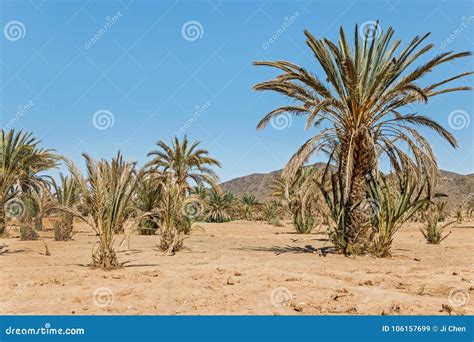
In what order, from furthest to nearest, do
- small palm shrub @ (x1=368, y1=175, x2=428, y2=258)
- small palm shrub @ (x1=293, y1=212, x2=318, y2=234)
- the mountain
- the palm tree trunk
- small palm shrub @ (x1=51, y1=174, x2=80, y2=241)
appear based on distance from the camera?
the mountain, small palm shrub @ (x1=293, y1=212, x2=318, y2=234), small palm shrub @ (x1=51, y1=174, x2=80, y2=241), the palm tree trunk, small palm shrub @ (x1=368, y1=175, x2=428, y2=258)

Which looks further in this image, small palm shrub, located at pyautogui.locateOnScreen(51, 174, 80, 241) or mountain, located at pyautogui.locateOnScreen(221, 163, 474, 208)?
mountain, located at pyautogui.locateOnScreen(221, 163, 474, 208)

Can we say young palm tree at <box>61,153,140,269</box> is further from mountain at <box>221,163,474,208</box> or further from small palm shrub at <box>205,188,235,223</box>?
mountain at <box>221,163,474,208</box>

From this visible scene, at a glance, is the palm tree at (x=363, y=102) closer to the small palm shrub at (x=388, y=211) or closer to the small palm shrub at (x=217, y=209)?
the small palm shrub at (x=388, y=211)

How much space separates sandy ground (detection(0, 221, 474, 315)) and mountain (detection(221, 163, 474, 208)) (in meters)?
44.3

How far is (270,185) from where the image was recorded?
8588cm

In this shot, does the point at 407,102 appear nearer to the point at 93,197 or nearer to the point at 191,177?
the point at 93,197

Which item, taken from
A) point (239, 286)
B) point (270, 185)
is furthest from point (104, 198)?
point (270, 185)

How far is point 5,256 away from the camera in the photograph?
10.2 metres

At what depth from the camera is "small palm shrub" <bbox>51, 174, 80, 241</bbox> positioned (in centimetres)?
1479

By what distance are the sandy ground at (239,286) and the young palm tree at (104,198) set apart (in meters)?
0.49

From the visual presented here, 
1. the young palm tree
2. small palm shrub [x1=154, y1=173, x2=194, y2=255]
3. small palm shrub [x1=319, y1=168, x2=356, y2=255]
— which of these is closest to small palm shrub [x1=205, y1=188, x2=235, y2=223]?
small palm shrub [x1=154, y1=173, x2=194, y2=255]

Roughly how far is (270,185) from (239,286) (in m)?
79.6

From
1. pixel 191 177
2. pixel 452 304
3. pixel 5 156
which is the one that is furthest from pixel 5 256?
pixel 191 177

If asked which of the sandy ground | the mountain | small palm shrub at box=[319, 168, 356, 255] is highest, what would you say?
the mountain
